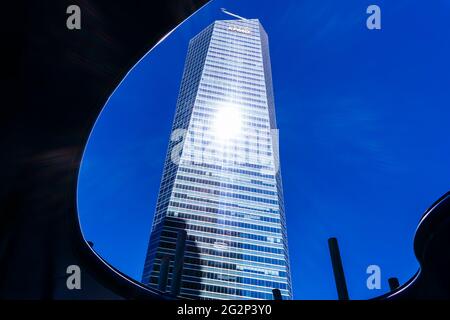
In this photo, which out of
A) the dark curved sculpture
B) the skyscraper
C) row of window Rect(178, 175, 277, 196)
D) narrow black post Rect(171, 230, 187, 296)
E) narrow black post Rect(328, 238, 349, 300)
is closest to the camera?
the dark curved sculpture

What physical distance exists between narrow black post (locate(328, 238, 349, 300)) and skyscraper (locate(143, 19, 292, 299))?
82310 mm

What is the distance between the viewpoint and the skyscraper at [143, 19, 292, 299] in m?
96.4

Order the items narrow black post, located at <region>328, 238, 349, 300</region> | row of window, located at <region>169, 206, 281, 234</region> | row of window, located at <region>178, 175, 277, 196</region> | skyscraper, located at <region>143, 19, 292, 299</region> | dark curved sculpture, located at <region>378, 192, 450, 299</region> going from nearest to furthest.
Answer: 1. dark curved sculpture, located at <region>378, 192, 450, 299</region>
2. narrow black post, located at <region>328, 238, 349, 300</region>
3. skyscraper, located at <region>143, 19, 292, 299</region>
4. row of window, located at <region>169, 206, 281, 234</region>
5. row of window, located at <region>178, 175, 277, 196</region>

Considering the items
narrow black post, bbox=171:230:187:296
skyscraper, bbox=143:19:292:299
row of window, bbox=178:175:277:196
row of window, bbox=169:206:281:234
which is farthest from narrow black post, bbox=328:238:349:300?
row of window, bbox=178:175:277:196

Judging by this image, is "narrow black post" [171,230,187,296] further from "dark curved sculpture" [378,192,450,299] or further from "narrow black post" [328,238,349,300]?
"dark curved sculpture" [378,192,450,299]

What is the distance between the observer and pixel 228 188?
109 metres

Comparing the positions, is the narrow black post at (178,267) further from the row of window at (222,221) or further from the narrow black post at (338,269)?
the row of window at (222,221)

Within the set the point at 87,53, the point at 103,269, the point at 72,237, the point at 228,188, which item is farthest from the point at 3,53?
the point at 228,188

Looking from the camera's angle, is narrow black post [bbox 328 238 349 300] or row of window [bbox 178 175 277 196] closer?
narrow black post [bbox 328 238 349 300]

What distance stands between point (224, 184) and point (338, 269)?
97705mm

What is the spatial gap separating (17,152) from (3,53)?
157cm

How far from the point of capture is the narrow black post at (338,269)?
1205 cm
